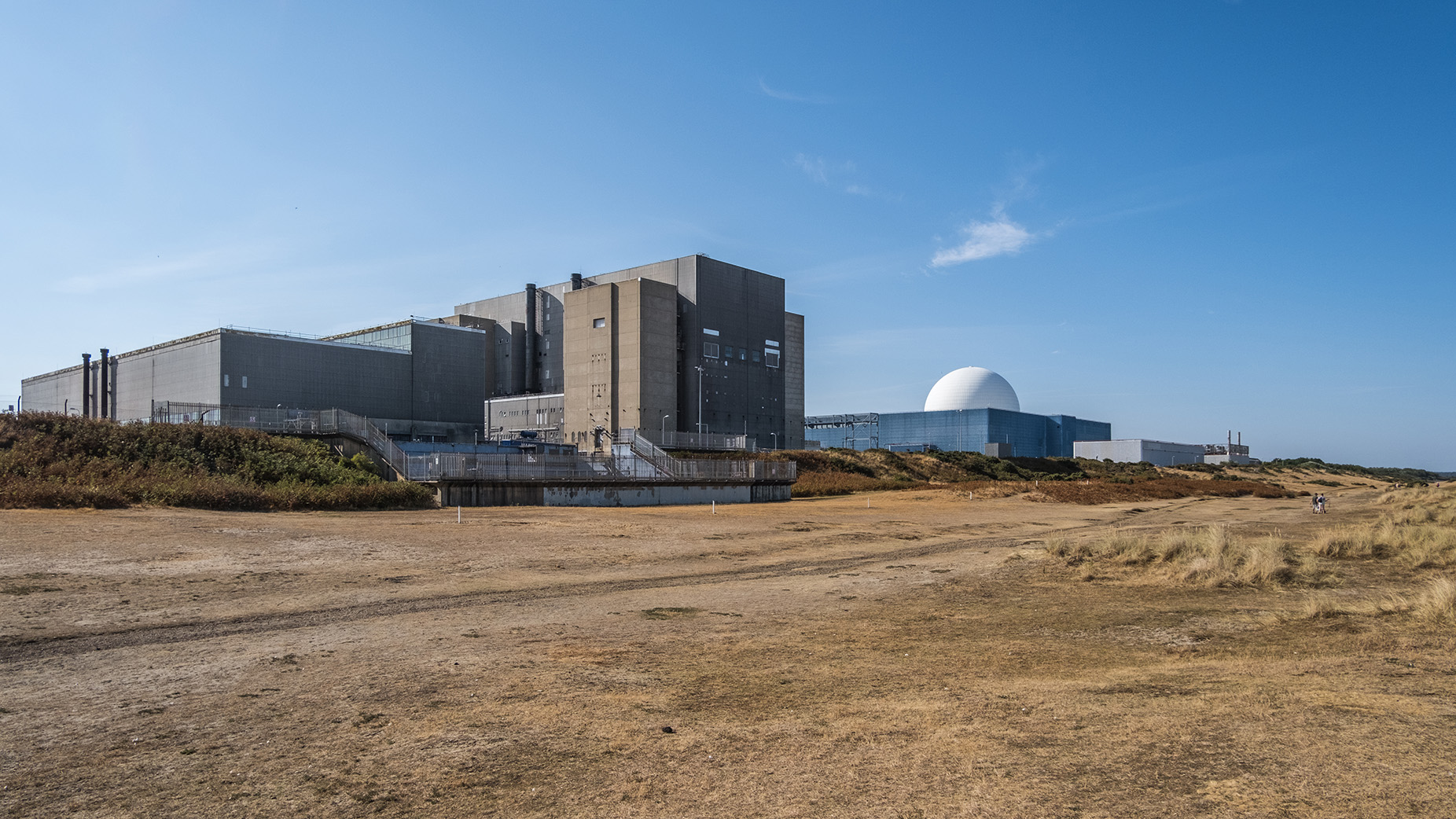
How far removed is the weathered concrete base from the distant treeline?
161 cm

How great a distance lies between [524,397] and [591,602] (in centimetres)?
7278

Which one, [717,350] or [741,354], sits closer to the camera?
[717,350]

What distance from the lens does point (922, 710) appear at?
756cm

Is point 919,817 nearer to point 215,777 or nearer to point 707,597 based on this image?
point 215,777

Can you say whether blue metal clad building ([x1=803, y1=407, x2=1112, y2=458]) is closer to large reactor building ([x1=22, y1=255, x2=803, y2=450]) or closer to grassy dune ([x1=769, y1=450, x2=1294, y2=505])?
grassy dune ([x1=769, y1=450, x2=1294, y2=505])

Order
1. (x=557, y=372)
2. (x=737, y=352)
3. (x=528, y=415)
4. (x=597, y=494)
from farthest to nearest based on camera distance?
(x=557, y=372) < (x=737, y=352) < (x=528, y=415) < (x=597, y=494)

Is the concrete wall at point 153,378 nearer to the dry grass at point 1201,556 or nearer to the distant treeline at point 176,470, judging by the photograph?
the distant treeline at point 176,470

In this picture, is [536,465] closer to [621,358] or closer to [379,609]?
[379,609]

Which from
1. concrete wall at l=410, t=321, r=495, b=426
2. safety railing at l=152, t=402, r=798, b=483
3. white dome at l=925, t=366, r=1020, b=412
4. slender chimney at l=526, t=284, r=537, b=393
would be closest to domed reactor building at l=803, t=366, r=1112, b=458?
white dome at l=925, t=366, r=1020, b=412

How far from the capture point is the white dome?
443ft

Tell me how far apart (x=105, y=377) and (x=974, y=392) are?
114743 mm

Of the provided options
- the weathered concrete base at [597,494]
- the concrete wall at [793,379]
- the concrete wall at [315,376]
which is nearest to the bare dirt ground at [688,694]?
the weathered concrete base at [597,494]

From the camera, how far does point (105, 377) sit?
83188 millimetres

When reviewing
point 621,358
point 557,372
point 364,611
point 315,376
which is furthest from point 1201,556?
point 557,372
